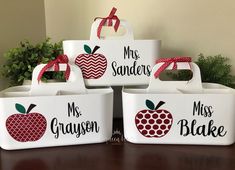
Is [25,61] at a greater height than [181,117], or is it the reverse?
[25,61]

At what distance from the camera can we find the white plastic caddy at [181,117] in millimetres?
550

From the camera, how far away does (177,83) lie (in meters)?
0.62

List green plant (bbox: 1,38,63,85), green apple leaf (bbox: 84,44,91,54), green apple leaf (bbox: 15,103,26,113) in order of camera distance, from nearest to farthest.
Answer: green apple leaf (bbox: 15,103,26,113) → green apple leaf (bbox: 84,44,91,54) → green plant (bbox: 1,38,63,85)

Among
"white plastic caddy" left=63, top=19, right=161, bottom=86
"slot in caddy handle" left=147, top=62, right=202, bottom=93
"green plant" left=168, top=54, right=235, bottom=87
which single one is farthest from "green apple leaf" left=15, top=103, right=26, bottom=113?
"green plant" left=168, top=54, right=235, bottom=87

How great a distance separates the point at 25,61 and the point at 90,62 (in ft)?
0.77

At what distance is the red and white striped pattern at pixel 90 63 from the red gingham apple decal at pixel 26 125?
0.16 m

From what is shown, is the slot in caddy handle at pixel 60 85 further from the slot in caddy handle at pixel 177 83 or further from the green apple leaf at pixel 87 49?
the slot in caddy handle at pixel 177 83

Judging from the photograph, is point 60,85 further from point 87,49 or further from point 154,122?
point 154,122

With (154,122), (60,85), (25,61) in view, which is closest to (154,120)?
(154,122)

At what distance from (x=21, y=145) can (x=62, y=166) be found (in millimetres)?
120

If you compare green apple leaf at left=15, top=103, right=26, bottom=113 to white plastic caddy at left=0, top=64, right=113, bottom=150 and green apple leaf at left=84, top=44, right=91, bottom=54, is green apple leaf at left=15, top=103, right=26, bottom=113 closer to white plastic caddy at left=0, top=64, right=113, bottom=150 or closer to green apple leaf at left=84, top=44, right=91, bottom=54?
white plastic caddy at left=0, top=64, right=113, bottom=150

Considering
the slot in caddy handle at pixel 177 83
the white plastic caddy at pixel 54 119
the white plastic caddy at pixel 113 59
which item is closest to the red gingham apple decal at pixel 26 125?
the white plastic caddy at pixel 54 119

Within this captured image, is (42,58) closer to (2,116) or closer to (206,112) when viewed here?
(2,116)

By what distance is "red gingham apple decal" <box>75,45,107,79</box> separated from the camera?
0.64 metres
